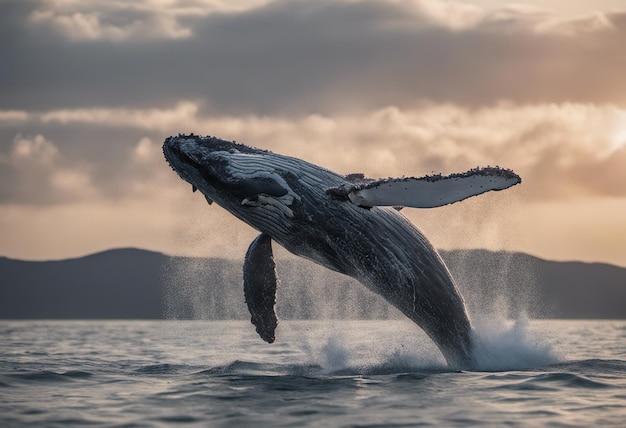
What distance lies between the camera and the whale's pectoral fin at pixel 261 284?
14.4m

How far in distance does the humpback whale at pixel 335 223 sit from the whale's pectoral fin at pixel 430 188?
3cm

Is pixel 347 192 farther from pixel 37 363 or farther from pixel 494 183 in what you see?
pixel 37 363

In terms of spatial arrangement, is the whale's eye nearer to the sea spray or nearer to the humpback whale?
the humpback whale

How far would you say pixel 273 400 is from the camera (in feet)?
35.9

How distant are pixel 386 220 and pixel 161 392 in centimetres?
419

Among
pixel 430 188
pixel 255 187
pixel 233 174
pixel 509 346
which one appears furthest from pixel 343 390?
pixel 509 346

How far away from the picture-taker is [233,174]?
42.4 feet

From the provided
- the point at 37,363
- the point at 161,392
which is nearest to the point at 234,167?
the point at 161,392

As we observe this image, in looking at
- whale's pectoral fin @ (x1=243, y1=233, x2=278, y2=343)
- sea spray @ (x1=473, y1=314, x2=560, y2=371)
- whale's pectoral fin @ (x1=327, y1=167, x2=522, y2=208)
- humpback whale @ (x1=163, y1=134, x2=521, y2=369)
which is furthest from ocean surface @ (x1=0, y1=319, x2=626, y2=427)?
whale's pectoral fin @ (x1=327, y1=167, x2=522, y2=208)

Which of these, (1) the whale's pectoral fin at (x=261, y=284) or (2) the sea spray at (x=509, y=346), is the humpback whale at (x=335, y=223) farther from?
(2) the sea spray at (x=509, y=346)

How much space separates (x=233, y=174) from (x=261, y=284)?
8.24ft

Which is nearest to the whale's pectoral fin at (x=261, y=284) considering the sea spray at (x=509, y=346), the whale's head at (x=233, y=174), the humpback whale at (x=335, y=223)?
the humpback whale at (x=335, y=223)

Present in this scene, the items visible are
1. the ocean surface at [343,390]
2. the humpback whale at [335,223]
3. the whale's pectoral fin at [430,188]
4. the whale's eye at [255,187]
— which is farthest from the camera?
the humpback whale at [335,223]

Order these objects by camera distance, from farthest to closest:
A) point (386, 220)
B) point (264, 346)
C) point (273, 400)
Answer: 1. point (264, 346)
2. point (386, 220)
3. point (273, 400)
